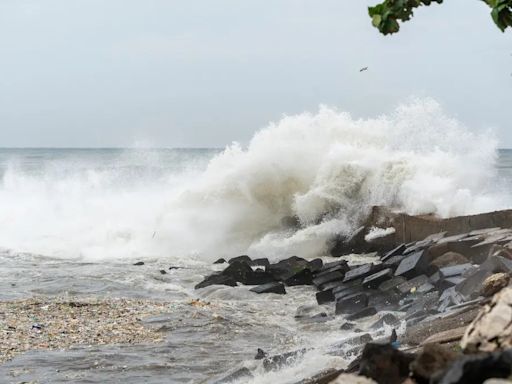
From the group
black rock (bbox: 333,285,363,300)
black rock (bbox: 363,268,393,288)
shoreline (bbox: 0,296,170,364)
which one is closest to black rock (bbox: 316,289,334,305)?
black rock (bbox: 333,285,363,300)

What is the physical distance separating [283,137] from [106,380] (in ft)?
58.7

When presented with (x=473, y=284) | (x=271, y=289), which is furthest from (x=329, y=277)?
(x=473, y=284)

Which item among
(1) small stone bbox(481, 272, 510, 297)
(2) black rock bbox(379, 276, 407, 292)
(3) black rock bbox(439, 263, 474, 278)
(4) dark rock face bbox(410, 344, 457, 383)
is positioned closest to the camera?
(4) dark rock face bbox(410, 344, 457, 383)

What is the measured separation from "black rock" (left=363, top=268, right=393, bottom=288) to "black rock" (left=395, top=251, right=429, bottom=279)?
0.16 m

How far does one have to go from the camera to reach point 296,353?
9125mm

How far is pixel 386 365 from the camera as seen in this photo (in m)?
5.11

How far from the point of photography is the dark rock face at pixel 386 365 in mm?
5066

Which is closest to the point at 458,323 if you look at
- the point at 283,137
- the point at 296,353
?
the point at 296,353

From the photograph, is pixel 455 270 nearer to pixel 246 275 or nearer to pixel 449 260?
pixel 449 260

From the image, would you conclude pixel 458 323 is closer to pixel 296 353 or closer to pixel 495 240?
pixel 296 353

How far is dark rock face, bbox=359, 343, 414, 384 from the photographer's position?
5066 mm

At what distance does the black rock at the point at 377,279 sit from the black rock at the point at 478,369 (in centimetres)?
899

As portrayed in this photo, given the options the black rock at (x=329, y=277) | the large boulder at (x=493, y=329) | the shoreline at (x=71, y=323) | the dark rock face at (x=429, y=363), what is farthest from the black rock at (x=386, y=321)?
the dark rock face at (x=429, y=363)

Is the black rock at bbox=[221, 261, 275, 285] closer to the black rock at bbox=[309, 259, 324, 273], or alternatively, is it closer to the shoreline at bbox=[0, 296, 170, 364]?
the black rock at bbox=[309, 259, 324, 273]
